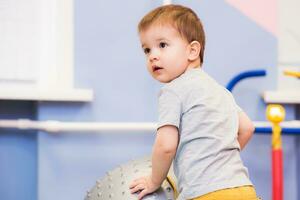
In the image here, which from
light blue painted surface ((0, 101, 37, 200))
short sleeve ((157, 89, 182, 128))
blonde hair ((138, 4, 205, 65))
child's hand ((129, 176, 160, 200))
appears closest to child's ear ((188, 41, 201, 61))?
blonde hair ((138, 4, 205, 65))

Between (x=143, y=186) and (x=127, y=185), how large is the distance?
6 centimetres

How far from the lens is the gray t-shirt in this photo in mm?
1070

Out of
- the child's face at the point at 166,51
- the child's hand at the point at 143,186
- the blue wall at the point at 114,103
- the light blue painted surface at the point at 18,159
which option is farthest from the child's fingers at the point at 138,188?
the light blue painted surface at the point at 18,159

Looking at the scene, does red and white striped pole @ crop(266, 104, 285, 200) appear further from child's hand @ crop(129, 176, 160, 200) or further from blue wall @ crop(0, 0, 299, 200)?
child's hand @ crop(129, 176, 160, 200)

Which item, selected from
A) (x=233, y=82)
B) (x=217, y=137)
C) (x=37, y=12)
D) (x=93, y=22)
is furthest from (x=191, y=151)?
(x=37, y=12)

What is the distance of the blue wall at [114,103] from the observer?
1.84 meters

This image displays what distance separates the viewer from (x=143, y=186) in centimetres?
121

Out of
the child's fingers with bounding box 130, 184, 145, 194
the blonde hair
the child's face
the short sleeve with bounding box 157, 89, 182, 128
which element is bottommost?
the child's fingers with bounding box 130, 184, 145, 194

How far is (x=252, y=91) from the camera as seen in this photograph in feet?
6.36

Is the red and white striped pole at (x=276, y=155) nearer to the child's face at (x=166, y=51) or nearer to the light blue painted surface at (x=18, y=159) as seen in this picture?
the child's face at (x=166, y=51)

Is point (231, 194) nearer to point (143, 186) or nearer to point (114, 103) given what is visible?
point (143, 186)

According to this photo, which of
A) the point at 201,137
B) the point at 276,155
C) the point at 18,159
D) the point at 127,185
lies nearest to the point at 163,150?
the point at 201,137

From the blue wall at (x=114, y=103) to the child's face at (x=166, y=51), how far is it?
722mm

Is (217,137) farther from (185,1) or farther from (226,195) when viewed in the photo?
(185,1)
